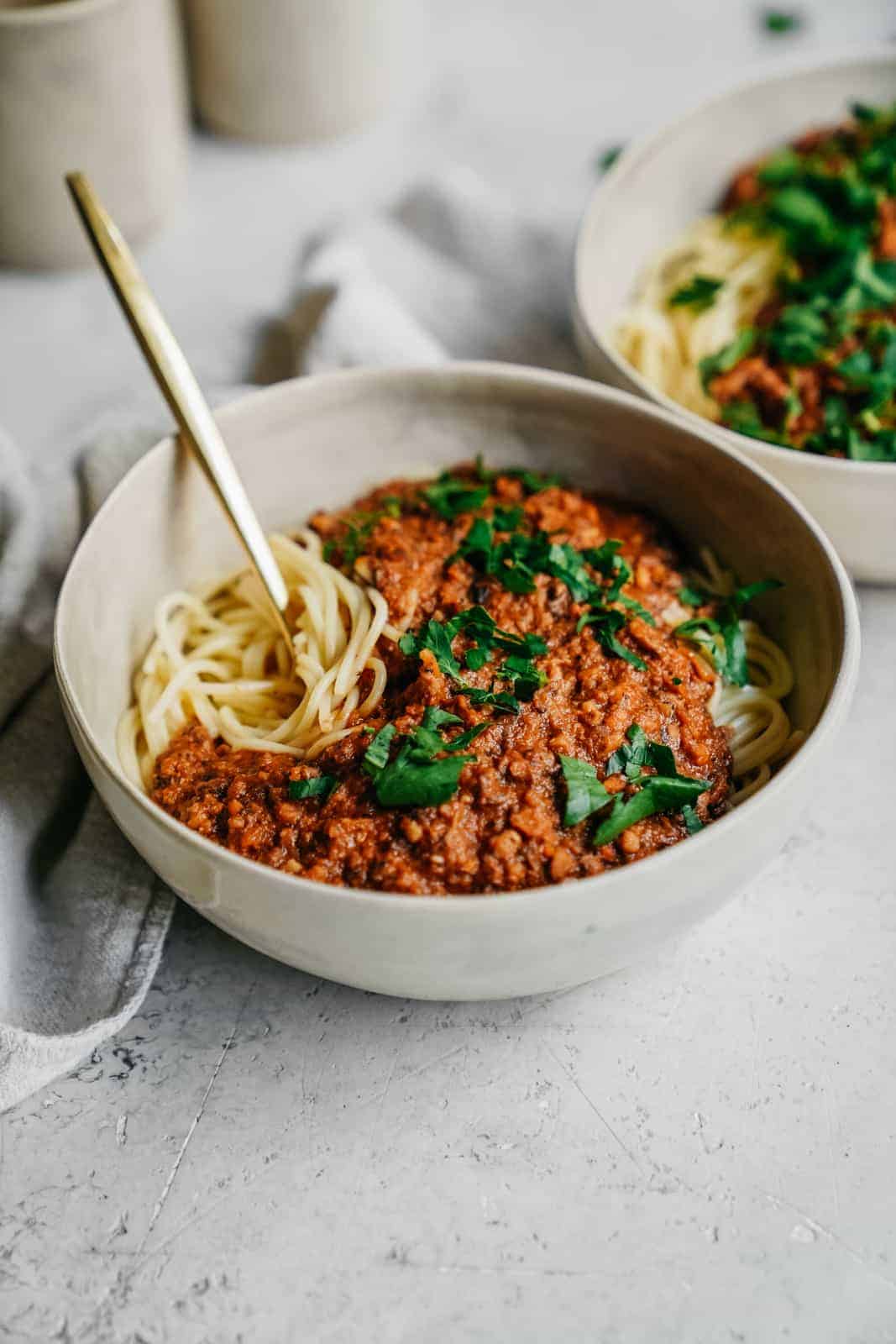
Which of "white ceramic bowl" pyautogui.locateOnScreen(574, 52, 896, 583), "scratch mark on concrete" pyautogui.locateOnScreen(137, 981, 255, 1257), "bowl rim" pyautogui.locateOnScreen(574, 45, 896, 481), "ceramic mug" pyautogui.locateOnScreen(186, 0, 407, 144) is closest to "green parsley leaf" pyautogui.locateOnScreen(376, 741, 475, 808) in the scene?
"scratch mark on concrete" pyautogui.locateOnScreen(137, 981, 255, 1257)

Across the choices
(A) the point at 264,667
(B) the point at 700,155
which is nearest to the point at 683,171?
(B) the point at 700,155

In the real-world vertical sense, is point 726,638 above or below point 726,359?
below

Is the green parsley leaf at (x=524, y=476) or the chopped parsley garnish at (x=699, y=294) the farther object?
the chopped parsley garnish at (x=699, y=294)

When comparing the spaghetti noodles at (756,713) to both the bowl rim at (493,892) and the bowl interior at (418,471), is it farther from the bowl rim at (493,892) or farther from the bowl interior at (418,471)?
the bowl rim at (493,892)

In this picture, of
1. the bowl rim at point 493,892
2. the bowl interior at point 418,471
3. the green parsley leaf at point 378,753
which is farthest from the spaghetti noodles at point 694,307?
the green parsley leaf at point 378,753

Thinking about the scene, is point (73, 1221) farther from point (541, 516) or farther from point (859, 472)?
point (859, 472)

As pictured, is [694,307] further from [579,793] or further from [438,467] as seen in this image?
[579,793]
